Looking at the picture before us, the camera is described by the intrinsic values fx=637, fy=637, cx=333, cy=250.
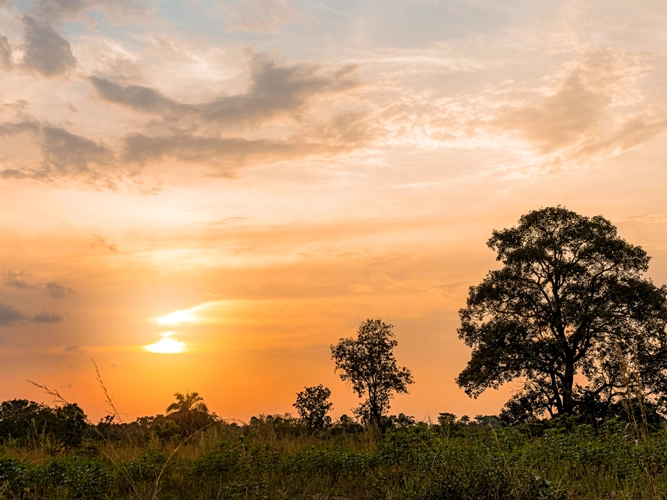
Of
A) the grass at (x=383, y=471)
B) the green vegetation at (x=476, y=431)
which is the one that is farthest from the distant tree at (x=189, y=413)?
the grass at (x=383, y=471)

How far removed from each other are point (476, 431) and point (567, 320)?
17833mm

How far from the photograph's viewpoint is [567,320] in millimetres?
29359

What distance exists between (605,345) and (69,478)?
83.3ft

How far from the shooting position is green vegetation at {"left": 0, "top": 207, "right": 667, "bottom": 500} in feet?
34.7

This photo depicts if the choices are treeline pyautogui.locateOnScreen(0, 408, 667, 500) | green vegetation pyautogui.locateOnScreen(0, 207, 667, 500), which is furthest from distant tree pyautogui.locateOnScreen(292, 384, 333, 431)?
treeline pyautogui.locateOnScreen(0, 408, 667, 500)

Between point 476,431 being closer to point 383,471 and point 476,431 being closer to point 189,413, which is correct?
point 383,471

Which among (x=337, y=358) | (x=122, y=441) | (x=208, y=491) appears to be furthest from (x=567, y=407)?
(x=208, y=491)

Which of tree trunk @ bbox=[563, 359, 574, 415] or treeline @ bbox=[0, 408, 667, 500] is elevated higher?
tree trunk @ bbox=[563, 359, 574, 415]

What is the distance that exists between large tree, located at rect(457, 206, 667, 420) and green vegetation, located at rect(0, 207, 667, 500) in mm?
61

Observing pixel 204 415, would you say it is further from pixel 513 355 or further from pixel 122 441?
pixel 513 355

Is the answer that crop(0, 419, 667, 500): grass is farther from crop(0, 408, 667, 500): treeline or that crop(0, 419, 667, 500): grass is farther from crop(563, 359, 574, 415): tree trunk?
crop(563, 359, 574, 415): tree trunk

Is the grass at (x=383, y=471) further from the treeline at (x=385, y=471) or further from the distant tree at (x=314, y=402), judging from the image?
the distant tree at (x=314, y=402)

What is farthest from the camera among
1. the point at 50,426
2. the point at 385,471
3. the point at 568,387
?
the point at 568,387

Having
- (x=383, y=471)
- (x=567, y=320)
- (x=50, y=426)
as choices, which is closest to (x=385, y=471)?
(x=383, y=471)
